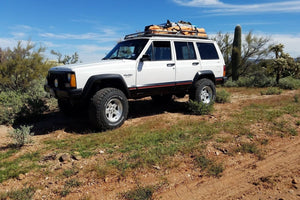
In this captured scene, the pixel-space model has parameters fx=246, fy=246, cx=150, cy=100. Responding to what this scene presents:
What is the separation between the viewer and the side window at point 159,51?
20.0 feet

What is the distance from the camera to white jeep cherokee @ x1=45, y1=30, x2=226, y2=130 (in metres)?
5.14

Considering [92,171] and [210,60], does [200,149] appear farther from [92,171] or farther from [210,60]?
[210,60]

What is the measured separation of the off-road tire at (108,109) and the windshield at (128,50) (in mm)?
1089

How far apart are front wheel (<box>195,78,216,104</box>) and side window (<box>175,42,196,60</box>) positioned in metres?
0.80

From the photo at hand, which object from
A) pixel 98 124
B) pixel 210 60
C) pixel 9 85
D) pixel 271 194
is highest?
pixel 210 60

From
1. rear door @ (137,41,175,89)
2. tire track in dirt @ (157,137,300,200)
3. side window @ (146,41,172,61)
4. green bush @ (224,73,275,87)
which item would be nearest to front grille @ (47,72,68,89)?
rear door @ (137,41,175,89)

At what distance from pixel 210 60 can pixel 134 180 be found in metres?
5.13

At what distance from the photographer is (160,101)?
8312mm

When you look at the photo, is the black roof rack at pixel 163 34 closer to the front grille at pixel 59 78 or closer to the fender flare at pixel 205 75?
the fender flare at pixel 205 75

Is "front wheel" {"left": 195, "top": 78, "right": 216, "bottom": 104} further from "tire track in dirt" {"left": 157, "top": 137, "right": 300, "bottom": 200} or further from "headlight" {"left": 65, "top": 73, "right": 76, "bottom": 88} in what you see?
"headlight" {"left": 65, "top": 73, "right": 76, "bottom": 88}

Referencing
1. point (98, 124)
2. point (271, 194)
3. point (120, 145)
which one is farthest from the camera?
point (98, 124)

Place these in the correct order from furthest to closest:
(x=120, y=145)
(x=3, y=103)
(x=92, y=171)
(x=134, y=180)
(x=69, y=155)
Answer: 1. (x=3, y=103)
2. (x=120, y=145)
3. (x=69, y=155)
4. (x=92, y=171)
5. (x=134, y=180)

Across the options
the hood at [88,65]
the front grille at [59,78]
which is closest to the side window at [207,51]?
the hood at [88,65]

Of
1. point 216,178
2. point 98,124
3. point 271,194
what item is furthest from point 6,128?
point 271,194
